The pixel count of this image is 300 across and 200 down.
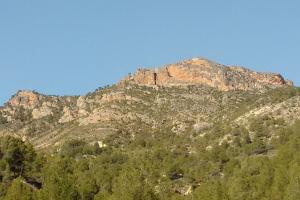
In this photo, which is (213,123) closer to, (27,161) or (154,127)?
(154,127)

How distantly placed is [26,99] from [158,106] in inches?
1641

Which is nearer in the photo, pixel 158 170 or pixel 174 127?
pixel 158 170

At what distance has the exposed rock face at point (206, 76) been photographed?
165 meters

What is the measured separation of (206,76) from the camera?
168 m

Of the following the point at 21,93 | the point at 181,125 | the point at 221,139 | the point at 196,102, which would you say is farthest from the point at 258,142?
the point at 21,93

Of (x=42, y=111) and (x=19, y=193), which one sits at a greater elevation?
(x=42, y=111)

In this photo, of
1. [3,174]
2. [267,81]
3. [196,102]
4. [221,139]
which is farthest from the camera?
[267,81]

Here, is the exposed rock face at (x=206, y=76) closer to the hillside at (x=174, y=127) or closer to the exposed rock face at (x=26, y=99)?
the hillside at (x=174, y=127)

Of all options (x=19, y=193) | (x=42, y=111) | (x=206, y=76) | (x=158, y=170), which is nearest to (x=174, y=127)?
(x=206, y=76)

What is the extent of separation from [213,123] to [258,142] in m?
21.3

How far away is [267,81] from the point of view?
174750mm

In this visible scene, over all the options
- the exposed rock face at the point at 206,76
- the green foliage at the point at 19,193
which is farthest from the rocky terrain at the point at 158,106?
the green foliage at the point at 19,193

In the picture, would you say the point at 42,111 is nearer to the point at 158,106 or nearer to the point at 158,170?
the point at 158,106

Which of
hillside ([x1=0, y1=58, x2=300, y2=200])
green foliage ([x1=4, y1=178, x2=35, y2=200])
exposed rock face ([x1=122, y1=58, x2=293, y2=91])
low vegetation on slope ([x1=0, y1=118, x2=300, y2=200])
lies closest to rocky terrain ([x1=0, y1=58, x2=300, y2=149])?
exposed rock face ([x1=122, y1=58, x2=293, y2=91])
